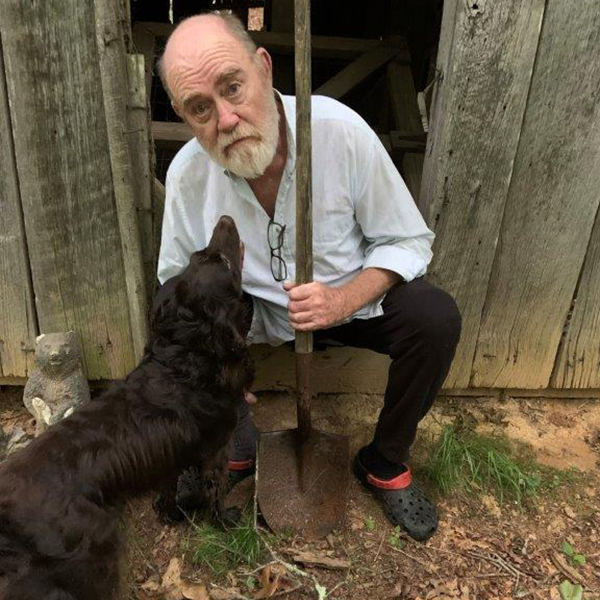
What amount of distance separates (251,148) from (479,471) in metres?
1.95

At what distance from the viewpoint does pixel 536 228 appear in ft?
9.43

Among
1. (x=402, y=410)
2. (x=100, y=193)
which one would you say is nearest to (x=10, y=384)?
(x=100, y=193)

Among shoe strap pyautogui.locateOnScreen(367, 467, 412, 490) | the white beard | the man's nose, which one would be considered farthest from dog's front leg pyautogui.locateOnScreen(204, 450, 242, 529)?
the man's nose

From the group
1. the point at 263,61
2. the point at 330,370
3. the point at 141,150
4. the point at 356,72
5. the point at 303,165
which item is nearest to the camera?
the point at 303,165

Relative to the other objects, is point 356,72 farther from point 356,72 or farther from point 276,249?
point 276,249

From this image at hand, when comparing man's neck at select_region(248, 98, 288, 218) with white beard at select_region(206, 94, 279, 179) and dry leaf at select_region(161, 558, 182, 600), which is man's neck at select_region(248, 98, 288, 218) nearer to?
Answer: white beard at select_region(206, 94, 279, 179)

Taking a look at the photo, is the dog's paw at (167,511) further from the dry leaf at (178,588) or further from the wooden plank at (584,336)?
the wooden plank at (584,336)

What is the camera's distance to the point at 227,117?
232cm

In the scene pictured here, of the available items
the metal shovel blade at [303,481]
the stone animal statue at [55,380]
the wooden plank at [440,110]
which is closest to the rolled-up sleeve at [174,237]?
the stone animal statue at [55,380]

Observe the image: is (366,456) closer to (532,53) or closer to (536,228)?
(536,228)

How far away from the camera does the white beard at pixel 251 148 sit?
235cm

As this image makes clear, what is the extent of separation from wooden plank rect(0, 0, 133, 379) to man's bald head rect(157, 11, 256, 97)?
1.17ft

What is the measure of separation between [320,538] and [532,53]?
7.63 ft

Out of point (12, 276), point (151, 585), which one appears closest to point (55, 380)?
point (12, 276)
